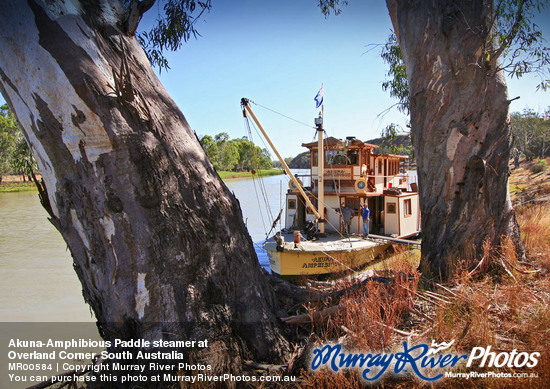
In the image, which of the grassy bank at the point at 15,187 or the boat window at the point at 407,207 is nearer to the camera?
the boat window at the point at 407,207

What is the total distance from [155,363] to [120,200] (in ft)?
3.45

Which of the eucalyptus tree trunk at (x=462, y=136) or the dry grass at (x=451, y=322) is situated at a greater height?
the eucalyptus tree trunk at (x=462, y=136)

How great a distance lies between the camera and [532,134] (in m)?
43.5

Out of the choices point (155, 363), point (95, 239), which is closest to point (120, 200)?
point (95, 239)

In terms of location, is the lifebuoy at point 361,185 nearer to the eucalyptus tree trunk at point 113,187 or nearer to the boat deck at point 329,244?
the boat deck at point 329,244

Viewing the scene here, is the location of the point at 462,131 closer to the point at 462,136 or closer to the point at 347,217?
the point at 462,136

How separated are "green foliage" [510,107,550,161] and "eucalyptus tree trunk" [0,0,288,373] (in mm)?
47005

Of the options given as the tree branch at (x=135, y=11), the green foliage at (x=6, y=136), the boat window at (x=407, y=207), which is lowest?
the boat window at (x=407, y=207)

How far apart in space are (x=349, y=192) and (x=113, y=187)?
30.5 ft

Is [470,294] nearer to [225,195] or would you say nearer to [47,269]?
[225,195]

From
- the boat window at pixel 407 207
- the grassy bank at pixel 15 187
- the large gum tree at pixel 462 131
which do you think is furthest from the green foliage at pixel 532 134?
the grassy bank at pixel 15 187

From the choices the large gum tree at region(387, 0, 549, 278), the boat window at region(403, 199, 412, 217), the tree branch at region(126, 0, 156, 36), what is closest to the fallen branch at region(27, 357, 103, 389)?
the tree branch at region(126, 0, 156, 36)

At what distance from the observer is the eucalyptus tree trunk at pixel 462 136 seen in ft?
13.7

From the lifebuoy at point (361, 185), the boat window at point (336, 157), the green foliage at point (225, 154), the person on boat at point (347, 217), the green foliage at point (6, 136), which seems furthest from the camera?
the green foliage at point (225, 154)
